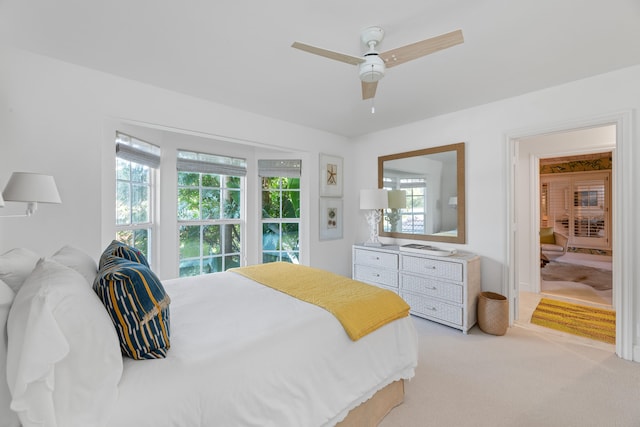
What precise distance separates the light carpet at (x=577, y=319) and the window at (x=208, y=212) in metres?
3.83

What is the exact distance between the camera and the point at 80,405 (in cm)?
86

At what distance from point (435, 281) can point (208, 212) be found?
Result: 2940 mm

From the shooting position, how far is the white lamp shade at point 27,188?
1567mm

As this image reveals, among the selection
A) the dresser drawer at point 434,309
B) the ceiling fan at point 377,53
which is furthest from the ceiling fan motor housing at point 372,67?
the dresser drawer at point 434,309

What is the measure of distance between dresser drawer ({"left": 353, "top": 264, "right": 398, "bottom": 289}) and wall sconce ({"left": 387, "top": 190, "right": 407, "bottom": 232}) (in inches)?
28.8

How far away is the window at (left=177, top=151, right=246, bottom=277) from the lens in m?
3.51

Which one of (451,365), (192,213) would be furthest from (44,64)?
(451,365)

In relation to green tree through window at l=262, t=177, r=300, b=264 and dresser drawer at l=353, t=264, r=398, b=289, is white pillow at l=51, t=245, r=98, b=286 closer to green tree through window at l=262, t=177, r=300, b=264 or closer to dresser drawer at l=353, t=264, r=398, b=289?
green tree through window at l=262, t=177, r=300, b=264

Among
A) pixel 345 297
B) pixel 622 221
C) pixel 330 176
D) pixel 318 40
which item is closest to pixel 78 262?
pixel 345 297

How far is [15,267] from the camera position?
124 cm

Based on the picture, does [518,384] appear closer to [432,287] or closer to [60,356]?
[432,287]

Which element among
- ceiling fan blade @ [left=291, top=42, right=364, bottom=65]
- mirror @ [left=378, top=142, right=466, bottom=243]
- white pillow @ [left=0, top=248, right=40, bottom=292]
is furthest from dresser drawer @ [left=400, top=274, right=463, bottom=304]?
white pillow @ [left=0, top=248, right=40, bottom=292]

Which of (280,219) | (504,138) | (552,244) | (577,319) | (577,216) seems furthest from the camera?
(577,216)

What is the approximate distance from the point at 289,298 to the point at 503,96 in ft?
9.70
